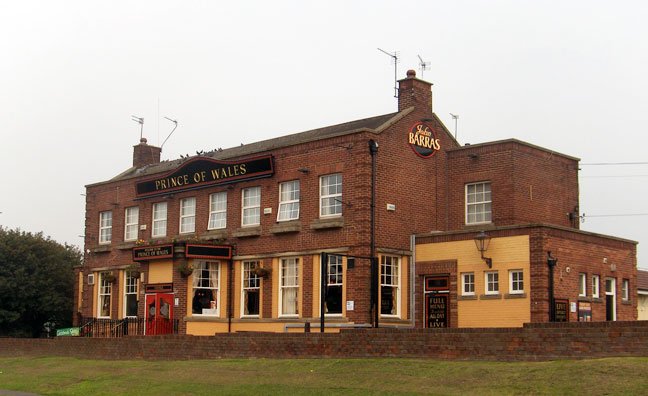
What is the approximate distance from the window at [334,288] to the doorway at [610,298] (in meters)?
8.94

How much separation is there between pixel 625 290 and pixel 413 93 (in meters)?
10.2

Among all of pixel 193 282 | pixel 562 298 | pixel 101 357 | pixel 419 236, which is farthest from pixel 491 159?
pixel 101 357

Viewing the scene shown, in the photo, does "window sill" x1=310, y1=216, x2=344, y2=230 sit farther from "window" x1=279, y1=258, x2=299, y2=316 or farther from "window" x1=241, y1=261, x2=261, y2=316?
"window" x1=241, y1=261, x2=261, y2=316

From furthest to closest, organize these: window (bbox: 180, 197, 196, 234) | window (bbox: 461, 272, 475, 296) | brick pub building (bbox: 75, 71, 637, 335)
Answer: window (bbox: 180, 197, 196, 234), window (bbox: 461, 272, 475, 296), brick pub building (bbox: 75, 71, 637, 335)

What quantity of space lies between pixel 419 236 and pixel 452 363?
37.7 ft

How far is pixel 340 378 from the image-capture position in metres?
18.5

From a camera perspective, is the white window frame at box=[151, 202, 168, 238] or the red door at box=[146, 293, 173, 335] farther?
the white window frame at box=[151, 202, 168, 238]

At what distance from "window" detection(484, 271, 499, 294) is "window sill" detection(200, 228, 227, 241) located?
1093 centimetres

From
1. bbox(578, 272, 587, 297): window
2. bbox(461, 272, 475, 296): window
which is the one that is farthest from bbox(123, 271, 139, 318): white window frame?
bbox(578, 272, 587, 297): window

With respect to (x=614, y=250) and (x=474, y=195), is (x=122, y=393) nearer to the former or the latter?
(x=474, y=195)

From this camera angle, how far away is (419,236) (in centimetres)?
2964

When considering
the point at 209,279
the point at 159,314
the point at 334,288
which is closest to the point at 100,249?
A: the point at 159,314

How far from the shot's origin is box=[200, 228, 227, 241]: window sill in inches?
1315

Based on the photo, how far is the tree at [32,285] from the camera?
142 feet
